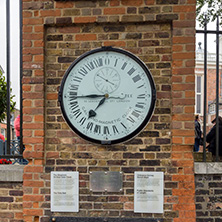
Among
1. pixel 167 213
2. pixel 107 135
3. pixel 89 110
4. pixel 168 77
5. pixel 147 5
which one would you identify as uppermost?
pixel 147 5

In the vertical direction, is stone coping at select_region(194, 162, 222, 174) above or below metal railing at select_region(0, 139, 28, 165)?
below

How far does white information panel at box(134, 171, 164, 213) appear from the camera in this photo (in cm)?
310

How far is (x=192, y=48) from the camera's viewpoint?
3.08 meters

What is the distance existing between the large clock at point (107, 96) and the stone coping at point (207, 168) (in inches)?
32.6

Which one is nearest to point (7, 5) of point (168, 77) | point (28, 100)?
point (28, 100)

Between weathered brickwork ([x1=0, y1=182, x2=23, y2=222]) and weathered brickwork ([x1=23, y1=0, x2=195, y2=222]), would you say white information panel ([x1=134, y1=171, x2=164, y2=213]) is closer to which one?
weathered brickwork ([x1=23, y1=0, x2=195, y2=222])

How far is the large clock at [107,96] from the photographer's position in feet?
10.3

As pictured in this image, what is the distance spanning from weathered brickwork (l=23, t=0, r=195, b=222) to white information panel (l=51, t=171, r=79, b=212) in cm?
7

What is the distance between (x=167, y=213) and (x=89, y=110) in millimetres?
1447

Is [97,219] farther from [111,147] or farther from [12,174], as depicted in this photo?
[12,174]

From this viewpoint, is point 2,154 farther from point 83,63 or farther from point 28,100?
point 83,63

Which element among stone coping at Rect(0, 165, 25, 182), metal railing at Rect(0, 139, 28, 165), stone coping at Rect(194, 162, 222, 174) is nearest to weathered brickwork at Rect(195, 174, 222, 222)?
stone coping at Rect(194, 162, 222, 174)

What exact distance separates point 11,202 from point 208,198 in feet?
7.78

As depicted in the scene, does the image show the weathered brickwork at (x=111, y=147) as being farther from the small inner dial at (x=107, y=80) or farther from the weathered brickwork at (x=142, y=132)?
the small inner dial at (x=107, y=80)
